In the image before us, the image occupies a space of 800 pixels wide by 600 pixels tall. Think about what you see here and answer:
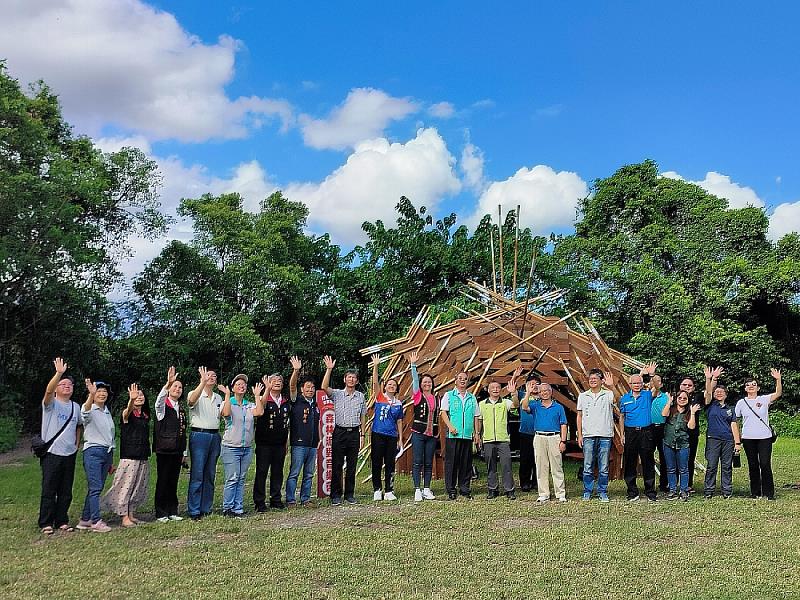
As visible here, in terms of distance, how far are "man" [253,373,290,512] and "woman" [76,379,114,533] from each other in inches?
61.0

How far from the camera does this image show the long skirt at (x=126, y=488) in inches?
284

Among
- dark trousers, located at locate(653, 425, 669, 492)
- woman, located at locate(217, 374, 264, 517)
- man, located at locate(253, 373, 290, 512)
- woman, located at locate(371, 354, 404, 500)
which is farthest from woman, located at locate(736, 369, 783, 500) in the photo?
Answer: woman, located at locate(217, 374, 264, 517)

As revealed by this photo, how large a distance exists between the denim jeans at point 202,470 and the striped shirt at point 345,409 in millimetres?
1619

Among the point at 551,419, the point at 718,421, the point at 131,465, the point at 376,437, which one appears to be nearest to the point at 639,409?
the point at 551,419

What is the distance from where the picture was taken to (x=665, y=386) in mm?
21188

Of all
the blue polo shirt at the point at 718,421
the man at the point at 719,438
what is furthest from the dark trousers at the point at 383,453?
the blue polo shirt at the point at 718,421

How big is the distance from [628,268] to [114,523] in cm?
1765

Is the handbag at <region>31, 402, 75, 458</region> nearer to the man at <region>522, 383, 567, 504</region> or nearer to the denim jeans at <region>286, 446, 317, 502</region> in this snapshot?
the denim jeans at <region>286, 446, 317, 502</region>

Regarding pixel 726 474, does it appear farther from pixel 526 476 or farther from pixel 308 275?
pixel 308 275

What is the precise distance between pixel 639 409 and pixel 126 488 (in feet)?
Result: 18.9

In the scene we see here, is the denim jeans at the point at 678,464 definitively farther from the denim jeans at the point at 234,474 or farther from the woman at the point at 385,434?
the denim jeans at the point at 234,474

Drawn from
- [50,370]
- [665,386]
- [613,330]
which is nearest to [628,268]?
[613,330]

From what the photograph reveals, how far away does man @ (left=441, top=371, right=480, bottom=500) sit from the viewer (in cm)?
902

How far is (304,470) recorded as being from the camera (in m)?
8.48
